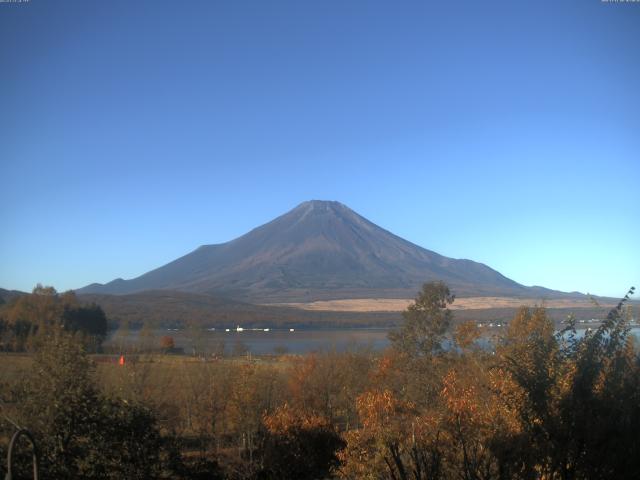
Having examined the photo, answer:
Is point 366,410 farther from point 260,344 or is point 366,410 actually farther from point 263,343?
point 263,343

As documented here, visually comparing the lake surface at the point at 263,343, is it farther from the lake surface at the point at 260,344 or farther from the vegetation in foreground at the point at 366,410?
the vegetation in foreground at the point at 366,410

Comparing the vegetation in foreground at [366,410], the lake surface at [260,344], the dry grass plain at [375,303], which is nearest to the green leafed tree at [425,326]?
the vegetation in foreground at [366,410]

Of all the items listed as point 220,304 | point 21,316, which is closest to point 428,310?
point 21,316

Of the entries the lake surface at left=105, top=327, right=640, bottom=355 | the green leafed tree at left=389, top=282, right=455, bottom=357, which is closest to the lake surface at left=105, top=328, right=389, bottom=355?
the lake surface at left=105, top=327, right=640, bottom=355

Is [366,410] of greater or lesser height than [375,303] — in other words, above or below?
below

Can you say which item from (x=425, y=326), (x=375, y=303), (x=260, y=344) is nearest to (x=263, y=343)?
(x=260, y=344)

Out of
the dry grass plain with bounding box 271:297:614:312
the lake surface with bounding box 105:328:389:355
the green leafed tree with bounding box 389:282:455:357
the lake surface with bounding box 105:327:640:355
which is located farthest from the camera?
the dry grass plain with bounding box 271:297:614:312

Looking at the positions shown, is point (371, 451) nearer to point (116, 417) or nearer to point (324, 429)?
point (116, 417)

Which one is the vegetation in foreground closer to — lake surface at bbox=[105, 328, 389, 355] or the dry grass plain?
lake surface at bbox=[105, 328, 389, 355]
